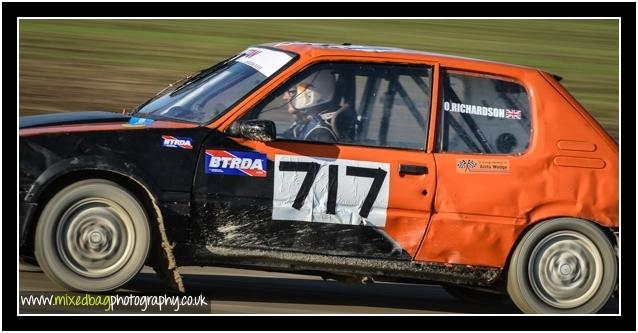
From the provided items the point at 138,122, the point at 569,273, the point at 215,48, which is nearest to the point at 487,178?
the point at 569,273

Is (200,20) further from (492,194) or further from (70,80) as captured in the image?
(492,194)

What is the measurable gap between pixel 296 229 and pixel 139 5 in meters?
11.3

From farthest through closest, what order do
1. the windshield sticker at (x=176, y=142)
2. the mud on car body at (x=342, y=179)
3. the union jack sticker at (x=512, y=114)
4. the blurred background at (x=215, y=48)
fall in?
the blurred background at (x=215, y=48)
the union jack sticker at (x=512, y=114)
the windshield sticker at (x=176, y=142)
the mud on car body at (x=342, y=179)

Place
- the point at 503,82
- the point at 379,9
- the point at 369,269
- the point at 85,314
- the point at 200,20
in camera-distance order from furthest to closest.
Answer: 1. the point at 200,20
2. the point at 379,9
3. the point at 503,82
4. the point at 369,269
5. the point at 85,314

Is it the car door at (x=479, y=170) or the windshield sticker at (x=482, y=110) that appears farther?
the windshield sticker at (x=482, y=110)

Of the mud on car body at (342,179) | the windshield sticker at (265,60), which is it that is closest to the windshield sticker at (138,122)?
the mud on car body at (342,179)

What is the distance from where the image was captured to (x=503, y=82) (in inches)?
278

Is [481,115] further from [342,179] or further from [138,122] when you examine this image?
[138,122]

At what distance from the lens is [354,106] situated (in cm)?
671

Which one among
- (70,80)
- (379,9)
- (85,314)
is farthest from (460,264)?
(379,9)

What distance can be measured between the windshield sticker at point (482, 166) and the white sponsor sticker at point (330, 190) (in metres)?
0.54

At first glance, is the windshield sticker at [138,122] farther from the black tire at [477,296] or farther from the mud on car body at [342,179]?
the black tire at [477,296]

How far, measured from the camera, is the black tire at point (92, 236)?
606 cm

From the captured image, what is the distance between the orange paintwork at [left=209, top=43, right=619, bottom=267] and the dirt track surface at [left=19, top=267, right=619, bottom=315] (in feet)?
2.47
